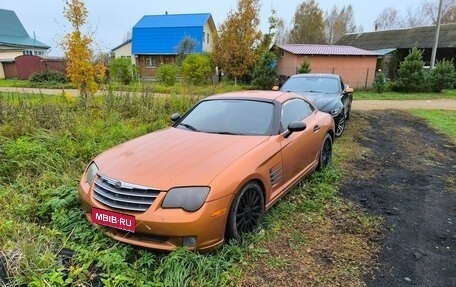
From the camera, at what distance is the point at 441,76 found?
20.2 meters

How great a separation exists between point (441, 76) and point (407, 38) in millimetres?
13069

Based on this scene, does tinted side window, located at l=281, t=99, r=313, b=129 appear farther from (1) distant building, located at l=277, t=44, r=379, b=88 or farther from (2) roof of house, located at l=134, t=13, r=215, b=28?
(2) roof of house, located at l=134, t=13, r=215, b=28

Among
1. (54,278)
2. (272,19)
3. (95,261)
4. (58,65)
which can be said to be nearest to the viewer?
(54,278)

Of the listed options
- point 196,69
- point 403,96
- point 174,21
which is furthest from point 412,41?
point 174,21

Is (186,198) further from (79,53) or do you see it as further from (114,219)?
(79,53)

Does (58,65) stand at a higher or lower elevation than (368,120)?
higher

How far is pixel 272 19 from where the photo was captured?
24.6 metres

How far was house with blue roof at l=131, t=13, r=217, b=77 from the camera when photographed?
1359 inches

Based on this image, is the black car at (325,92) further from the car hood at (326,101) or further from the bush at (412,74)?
the bush at (412,74)

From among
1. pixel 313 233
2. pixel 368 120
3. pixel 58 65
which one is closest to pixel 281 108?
pixel 313 233

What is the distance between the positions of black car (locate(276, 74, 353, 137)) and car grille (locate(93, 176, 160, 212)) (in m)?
5.70

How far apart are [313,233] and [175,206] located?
1.67 metres

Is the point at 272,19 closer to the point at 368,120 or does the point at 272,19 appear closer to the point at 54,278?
the point at 368,120

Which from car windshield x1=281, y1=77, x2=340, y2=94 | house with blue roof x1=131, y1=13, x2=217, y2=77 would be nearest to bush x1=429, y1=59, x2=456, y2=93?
car windshield x1=281, y1=77, x2=340, y2=94
